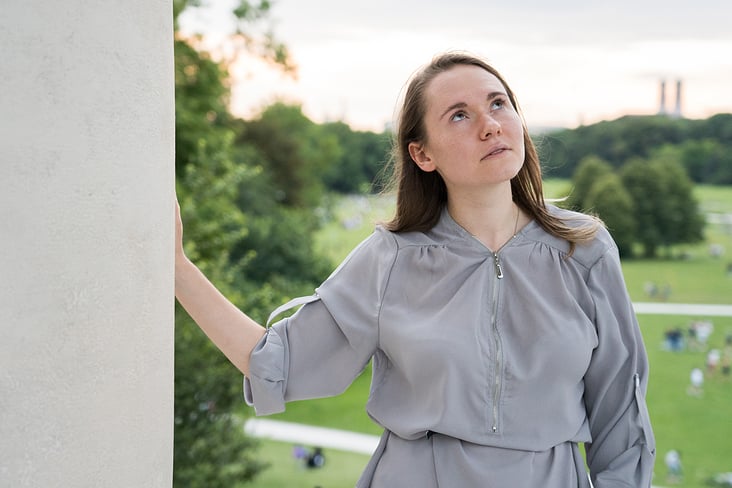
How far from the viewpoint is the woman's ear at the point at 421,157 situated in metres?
1.84

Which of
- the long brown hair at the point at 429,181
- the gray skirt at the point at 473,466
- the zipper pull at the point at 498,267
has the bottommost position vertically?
the gray skirt at the point at 473,466

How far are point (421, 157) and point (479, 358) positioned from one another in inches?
17.9

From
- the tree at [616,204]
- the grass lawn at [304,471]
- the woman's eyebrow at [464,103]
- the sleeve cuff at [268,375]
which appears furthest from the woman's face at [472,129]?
the tree at [616,204]

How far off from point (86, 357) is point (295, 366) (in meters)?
0.60

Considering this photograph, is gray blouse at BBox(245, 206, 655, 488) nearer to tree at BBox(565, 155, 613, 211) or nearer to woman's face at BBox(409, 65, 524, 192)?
Result: woman's face at BBox(409, 65, 524, 192)

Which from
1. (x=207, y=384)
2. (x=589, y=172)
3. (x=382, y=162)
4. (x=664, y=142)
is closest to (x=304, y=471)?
(x=589, y=172)

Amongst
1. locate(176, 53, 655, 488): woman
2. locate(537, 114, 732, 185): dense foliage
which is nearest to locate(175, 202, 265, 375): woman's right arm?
locate(176, 53, 655, 488): woman

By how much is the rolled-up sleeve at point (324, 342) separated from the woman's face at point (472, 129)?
0.23 metres

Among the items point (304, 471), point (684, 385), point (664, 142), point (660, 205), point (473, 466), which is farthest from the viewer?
point (684, 385)

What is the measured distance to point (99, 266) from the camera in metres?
1.27

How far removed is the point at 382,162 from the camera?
2.33m

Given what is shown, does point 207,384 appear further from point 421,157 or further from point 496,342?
point 496,342

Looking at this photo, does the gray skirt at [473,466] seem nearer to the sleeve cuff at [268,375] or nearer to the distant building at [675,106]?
the sleeve cuff at [268,375]

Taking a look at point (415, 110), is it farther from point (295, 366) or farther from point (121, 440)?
point (121, 440)
